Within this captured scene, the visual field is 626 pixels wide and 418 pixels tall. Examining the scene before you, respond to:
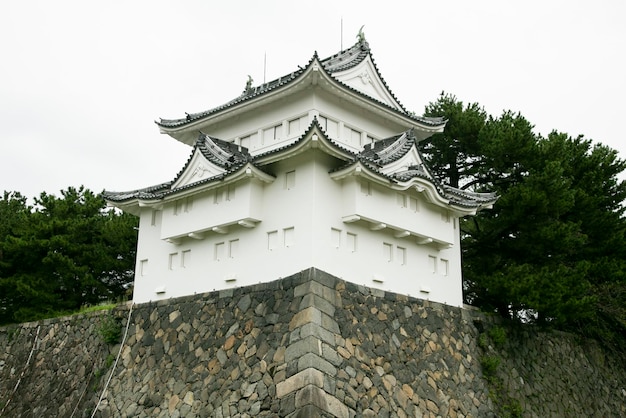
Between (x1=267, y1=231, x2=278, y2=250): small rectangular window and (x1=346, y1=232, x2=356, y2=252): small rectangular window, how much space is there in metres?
1.47

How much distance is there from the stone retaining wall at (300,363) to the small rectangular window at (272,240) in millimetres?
834

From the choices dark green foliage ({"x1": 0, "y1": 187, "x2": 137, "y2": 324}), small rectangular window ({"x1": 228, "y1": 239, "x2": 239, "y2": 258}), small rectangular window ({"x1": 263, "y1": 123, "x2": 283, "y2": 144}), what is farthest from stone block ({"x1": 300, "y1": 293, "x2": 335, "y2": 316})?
dark green foliage ({"x1": 0, "y1": 187, "x2": 137, "y2": 324})

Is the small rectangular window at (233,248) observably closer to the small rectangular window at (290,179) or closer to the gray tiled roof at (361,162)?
the gray tiled roof at (361,162)

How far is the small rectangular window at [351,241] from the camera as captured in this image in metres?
13.0

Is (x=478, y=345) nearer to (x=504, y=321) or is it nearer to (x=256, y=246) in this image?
(x=504, y=321)

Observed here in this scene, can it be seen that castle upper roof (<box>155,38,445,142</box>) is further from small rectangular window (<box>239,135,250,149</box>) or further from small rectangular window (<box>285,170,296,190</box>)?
small rectangular window (<box>285,170,296,190</box>)

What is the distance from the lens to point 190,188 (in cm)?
1398

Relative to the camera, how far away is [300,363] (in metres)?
11.2

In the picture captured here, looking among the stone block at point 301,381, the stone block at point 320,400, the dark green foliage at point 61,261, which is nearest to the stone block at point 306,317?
the stone block at point 301,381

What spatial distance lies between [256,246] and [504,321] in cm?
698

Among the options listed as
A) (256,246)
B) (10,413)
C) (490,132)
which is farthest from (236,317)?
(490,132)

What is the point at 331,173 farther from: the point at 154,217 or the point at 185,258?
the point at 154,217

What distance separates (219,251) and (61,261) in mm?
9156

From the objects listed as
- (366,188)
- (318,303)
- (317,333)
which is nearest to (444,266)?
(366,188)
